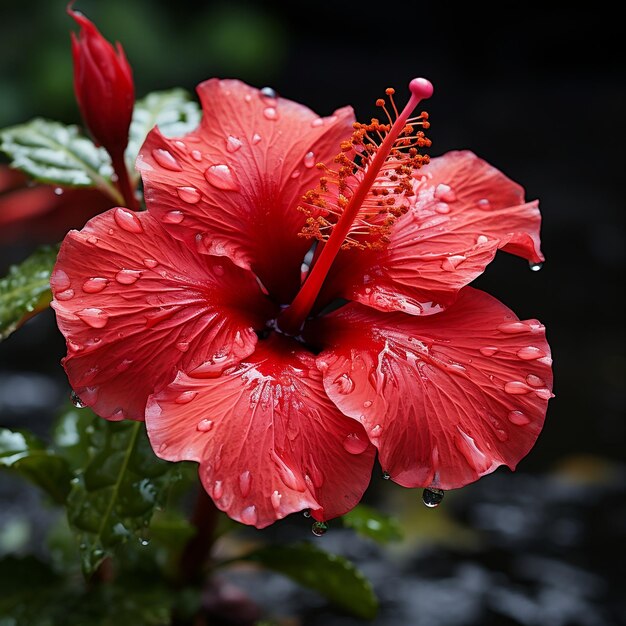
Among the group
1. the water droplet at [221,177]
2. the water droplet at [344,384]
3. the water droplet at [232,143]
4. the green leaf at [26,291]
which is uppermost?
the water droplet at [232,143]

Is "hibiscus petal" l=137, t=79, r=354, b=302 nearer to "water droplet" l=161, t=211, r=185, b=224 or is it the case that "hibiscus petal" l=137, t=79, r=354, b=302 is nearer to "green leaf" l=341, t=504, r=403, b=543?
"water droplet" l=161, t=211, r=185, b=224

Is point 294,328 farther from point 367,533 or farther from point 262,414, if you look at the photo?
point 367,533

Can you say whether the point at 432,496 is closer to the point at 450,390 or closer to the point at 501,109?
the point at 450,390

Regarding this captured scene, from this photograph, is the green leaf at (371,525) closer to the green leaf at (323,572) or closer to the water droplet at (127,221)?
the green leaf at (323,572)

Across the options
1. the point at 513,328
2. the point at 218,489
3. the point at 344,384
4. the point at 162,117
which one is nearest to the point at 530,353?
the point at 513,328

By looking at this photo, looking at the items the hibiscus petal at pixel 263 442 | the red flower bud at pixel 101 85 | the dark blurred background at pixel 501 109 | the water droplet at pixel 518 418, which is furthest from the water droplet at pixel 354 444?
the dark blurred background at pixel 501 109

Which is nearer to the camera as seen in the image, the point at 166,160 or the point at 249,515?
the point at 249,515
